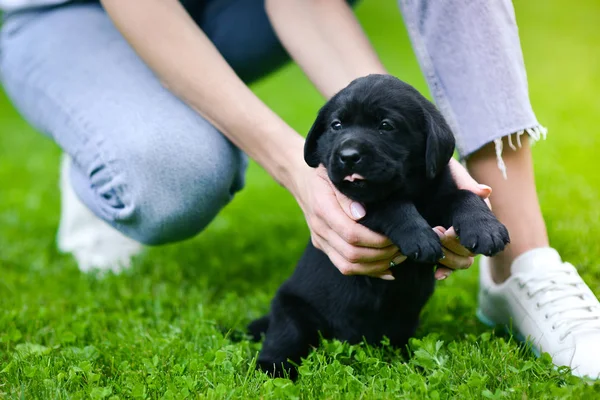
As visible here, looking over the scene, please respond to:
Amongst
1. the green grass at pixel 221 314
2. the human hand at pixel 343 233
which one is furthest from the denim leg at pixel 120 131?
the human hand at pixel 343 233

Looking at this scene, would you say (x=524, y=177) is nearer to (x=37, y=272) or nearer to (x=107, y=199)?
(x=107, y=199)

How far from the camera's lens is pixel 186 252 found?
3.69 m

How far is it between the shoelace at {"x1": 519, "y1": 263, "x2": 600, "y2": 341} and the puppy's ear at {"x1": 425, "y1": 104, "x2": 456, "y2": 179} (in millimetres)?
597

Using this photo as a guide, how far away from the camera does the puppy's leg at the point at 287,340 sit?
2.28 meters

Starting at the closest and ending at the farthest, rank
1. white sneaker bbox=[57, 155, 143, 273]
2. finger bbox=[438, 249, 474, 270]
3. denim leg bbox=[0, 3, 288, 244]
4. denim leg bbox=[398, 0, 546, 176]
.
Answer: finger bbox=[438, 249, 474, 270] → denim leg bbox=[398, 0, 546, 176] → denim leg bbox=[0, 3, 288, 244] → white sneaker bbox=[57, 155, 143, 273]

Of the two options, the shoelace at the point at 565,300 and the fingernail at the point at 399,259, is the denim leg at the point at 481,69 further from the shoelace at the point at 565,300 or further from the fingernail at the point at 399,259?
the fingernail at the point at 399,259

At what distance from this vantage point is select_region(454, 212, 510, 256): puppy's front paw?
1.87 m

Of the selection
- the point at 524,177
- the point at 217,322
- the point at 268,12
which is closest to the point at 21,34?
the point at 268,12

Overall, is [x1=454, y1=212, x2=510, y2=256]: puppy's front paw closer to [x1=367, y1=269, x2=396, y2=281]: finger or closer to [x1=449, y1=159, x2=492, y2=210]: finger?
[x1=449, y1=159, x2=492, y2=210]: finger

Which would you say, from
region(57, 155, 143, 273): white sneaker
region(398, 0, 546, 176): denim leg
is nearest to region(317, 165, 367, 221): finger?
region(398, 0, 546, 176): denim leg

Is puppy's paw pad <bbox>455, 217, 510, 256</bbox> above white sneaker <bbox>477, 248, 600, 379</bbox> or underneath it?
above

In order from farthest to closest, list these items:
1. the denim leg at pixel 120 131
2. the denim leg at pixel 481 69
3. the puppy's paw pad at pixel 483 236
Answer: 1. the denim leg at pixel 120 131
2. the denim leg at pixel 481 69
3. the puppy's paw pad at pixel 483 236

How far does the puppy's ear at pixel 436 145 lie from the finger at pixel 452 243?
0.51 feet

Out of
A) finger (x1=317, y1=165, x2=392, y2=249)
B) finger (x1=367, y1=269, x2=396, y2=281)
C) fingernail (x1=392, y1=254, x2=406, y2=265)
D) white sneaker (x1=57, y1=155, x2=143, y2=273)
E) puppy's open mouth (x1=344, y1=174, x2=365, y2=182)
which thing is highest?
puppy's open mouth (x1=344, y1=174, x2=365, y2=182)
